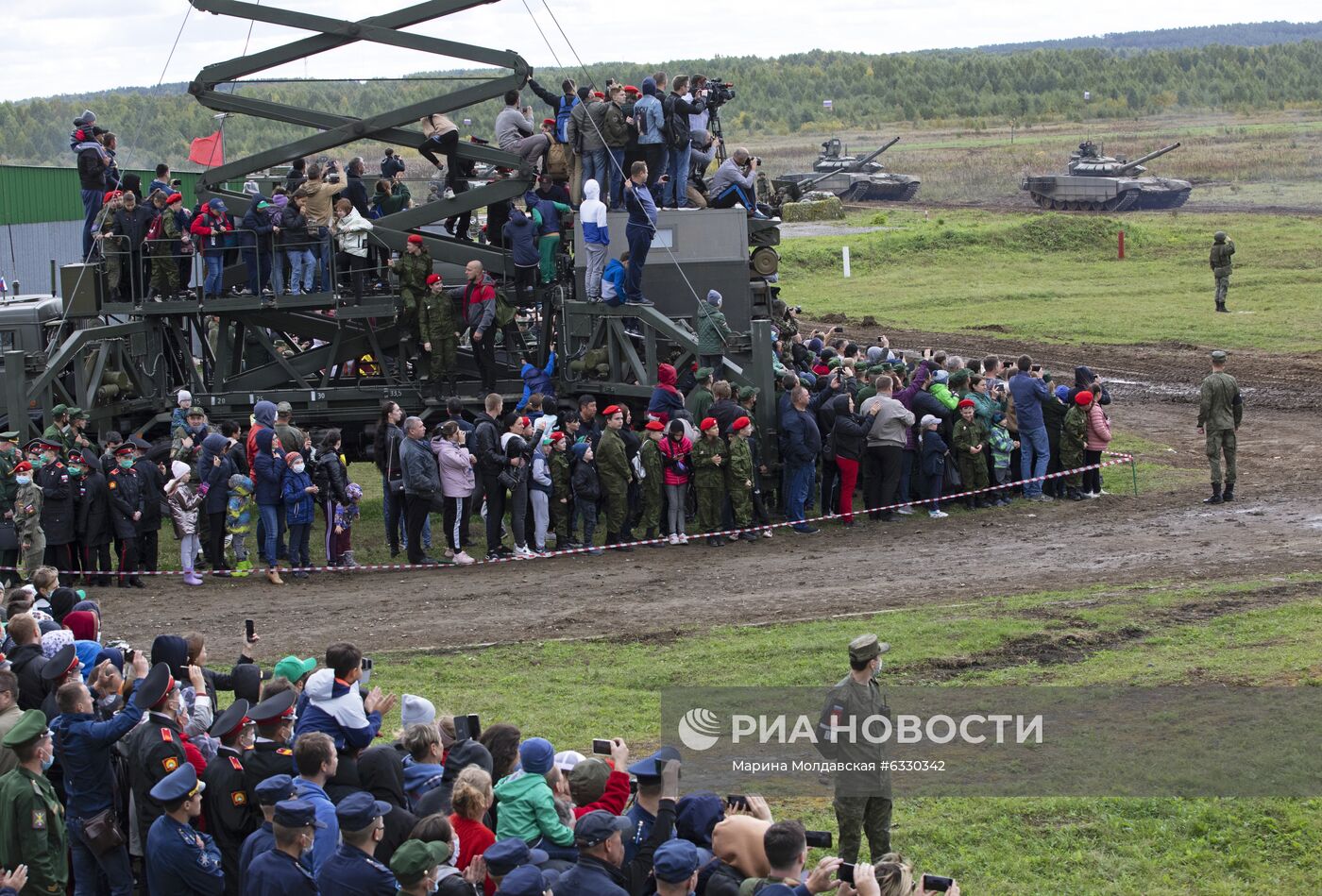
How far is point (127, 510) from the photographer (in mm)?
15844

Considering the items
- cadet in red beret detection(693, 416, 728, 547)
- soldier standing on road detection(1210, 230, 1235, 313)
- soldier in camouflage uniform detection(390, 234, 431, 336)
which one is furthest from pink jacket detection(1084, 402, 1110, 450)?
soldier standing on road detection(1210, 230, 1235, 313)

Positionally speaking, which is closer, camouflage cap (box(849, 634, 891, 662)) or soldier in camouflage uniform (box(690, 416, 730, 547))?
camouflage cap (box(849, 634, 891, 662))

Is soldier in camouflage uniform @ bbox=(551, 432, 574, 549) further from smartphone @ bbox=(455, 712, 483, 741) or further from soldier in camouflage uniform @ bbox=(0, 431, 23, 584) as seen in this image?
smartphone @ bbox=(455, 712, 483, 741)

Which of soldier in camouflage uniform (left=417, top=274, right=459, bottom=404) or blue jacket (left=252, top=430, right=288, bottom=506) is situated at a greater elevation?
soldier in camouflage uniform (left=417, top=274, right=459, bottom=404)

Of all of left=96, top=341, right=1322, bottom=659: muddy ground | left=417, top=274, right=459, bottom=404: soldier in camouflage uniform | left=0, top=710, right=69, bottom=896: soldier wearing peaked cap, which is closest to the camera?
left=0, top=710, right=69, bottom=896: soldier wearing peaked cap

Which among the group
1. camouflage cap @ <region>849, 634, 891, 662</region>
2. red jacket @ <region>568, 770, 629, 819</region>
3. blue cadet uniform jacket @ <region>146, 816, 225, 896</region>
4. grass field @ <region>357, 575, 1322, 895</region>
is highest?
camouflage cap @ <region>849, 634, 891, 662</region>

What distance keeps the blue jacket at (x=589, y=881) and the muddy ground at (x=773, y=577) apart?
7035 millimetres

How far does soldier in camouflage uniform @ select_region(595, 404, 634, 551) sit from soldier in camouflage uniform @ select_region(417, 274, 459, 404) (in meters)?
2.81

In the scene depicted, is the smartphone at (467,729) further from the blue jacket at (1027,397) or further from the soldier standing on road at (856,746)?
the blue jacket at (1027,397)

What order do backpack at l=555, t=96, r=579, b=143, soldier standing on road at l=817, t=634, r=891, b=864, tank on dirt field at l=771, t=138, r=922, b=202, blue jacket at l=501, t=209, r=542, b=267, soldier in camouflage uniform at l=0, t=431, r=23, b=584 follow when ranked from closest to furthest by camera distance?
soldier standing on road at l=817, t=634, r=891, b=864 < soldier in camouflage uniform at l=0, t=431, r=23, b=584 < blue jacket at l=501, t=209, r=542, b=267 < backpack at l=555, t=96, r=579, b=143 < tank on dirt field at l=771, t=138, r=922, b=202

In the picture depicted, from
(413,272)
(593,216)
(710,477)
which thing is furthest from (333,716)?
(593,216)

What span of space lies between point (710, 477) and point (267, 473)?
4531mm

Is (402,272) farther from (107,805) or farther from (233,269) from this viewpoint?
(107,805)

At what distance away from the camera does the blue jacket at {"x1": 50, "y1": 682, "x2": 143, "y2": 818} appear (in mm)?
8188
